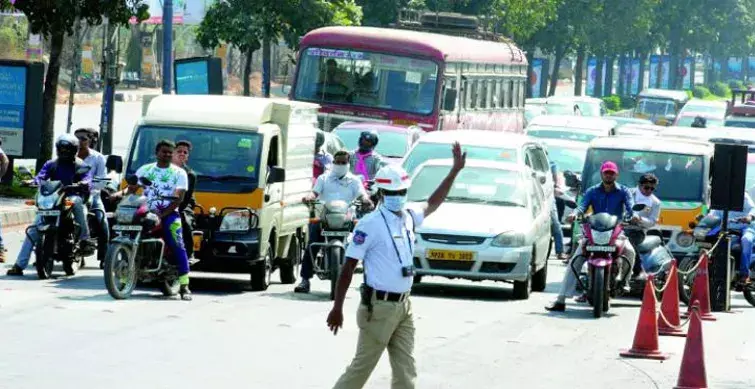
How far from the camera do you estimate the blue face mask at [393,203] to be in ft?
34.4

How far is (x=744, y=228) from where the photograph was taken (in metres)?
21.4

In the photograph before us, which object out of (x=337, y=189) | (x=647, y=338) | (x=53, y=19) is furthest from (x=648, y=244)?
(x=53, y=19)

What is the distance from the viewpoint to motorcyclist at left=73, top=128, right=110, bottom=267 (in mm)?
20344

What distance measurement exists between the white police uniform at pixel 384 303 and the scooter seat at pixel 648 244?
1002cm

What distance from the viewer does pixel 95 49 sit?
3145 inches

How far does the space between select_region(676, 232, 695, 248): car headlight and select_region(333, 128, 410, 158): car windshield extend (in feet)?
27.3

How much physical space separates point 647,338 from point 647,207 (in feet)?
16.3

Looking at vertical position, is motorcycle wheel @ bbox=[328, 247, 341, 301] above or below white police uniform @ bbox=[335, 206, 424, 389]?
below

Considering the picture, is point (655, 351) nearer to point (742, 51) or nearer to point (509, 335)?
point (509, 335)

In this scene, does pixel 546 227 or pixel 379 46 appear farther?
pixel 379 46

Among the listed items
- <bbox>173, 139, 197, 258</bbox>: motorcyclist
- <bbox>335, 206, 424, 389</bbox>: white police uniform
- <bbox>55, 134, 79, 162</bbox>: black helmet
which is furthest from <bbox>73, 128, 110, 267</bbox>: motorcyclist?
<bbox>335, 206, 424, 389</bbox>: white police uniform

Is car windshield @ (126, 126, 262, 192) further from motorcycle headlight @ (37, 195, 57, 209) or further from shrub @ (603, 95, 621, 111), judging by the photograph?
shrub @ (603, 95, 621, 111)

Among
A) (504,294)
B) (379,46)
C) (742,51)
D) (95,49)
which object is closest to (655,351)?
(504,294)

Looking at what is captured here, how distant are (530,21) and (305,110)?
154ft
